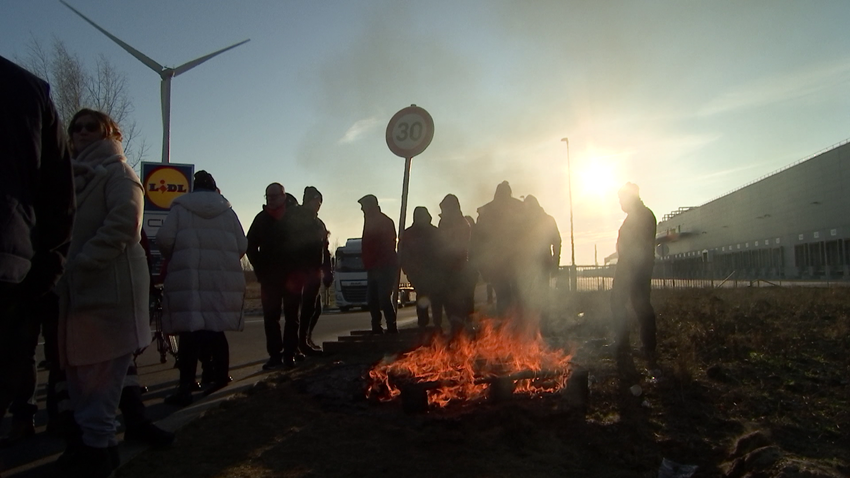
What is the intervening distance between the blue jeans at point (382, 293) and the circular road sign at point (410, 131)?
1.58m

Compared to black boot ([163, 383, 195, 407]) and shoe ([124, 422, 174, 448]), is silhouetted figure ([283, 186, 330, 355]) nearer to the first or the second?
black boot ([163, 383, 195, 407])

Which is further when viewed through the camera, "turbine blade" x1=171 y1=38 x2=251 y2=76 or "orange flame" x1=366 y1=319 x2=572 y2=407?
"turbine blade" x1=171 y1=38 x2=251 y2=76

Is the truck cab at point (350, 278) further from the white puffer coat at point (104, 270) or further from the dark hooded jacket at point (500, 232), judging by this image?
the white puffer coat at point (104, 270)

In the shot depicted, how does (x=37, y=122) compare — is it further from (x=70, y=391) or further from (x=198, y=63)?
(x=198, y=63)

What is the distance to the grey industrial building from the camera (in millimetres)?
54344

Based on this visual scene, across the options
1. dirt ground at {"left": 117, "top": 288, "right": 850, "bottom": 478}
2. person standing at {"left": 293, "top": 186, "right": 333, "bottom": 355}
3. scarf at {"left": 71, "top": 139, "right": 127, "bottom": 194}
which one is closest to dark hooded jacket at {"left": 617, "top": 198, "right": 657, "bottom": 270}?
dirt ground at {"left": 117, "top": 288, "right": 850, "bottom": 478}

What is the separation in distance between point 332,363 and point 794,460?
4.88 metres

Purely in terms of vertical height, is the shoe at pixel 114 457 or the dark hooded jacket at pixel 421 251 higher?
the dark hooded jacket at pixel 421 251

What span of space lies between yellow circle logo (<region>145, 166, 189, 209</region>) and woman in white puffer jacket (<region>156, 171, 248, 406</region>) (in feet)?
14.4

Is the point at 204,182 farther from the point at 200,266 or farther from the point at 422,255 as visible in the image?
the point at 422,255

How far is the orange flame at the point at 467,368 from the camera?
5.48 m

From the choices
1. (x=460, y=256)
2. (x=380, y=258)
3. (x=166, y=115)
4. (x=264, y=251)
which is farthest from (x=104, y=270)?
(x=166, y=115)

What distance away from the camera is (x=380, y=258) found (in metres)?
9.43

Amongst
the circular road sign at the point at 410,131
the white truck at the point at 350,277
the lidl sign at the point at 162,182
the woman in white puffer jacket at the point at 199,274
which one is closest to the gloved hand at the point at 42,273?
the woman in white puffer jacket at the point at 199,274
